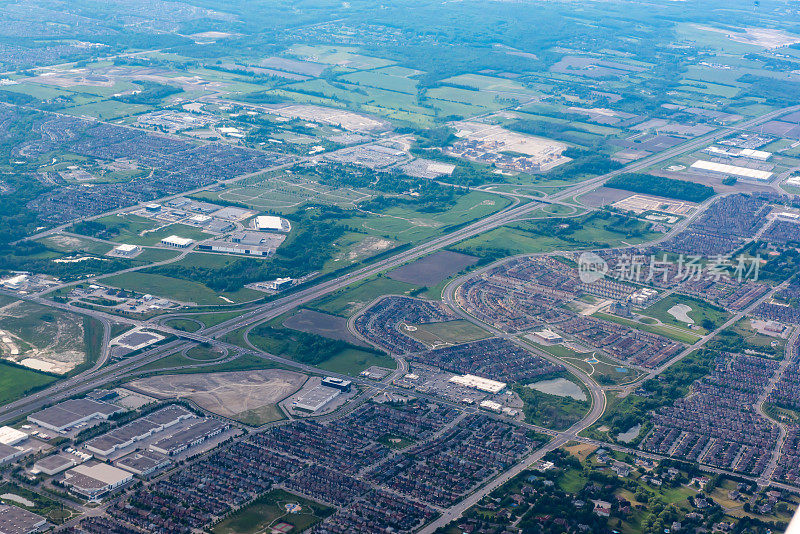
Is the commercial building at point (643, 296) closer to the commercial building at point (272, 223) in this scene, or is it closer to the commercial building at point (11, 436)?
the commercial building at point (272, 223)

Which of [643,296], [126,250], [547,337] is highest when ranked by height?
[126,250]

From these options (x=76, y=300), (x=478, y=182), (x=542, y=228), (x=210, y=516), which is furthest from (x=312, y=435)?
(x=478, y=182)

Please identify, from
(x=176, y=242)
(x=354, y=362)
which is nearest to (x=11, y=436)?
(x=354, y=362)

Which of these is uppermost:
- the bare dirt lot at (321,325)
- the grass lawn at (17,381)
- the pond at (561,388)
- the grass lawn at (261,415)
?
the bare dirt lot at (321,325)

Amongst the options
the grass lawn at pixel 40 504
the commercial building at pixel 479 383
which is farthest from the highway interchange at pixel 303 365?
the grass lawn at pixel 40 504

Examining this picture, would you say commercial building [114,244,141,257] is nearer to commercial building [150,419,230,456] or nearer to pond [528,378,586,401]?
commercial building [150,419,230,456]

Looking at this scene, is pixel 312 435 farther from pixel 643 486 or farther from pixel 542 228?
pixel 542 228

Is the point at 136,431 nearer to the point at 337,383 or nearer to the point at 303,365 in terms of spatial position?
the point at 337,383
